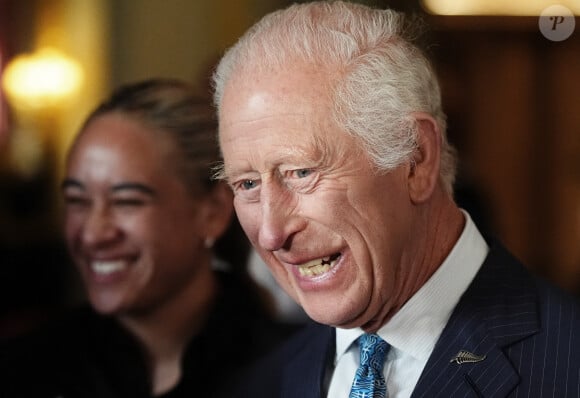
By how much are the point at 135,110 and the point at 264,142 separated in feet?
1.79

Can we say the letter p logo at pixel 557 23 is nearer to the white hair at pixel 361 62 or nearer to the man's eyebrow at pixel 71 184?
the white hair at pixel 361 62

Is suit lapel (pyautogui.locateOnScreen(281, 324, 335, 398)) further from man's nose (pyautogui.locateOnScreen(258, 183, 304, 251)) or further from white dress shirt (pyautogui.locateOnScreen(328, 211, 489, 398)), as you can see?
man's nose (pyautogui.locateOnScreen(258, 183, 304, 251))

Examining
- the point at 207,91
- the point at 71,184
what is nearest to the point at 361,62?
the point at 207,91

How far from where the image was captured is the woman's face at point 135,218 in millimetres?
1688

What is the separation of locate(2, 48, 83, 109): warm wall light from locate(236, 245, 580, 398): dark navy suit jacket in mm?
872

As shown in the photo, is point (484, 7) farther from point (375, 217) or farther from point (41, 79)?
point (41, 79)

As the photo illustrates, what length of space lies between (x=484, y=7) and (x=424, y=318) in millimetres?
638

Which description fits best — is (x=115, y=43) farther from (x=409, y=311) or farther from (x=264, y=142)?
(x=409, y=311)

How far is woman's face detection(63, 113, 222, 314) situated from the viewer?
169 centimetres

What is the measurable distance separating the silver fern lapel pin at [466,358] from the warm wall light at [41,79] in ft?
3.29

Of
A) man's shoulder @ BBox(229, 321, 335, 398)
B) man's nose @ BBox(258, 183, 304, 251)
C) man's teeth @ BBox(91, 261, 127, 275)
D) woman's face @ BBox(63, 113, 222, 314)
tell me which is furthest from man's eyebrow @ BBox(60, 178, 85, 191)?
man's nose @ BBox(258, 183, 304, 251)

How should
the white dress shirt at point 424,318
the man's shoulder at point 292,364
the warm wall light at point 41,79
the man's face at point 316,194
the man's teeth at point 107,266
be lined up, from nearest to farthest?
the man's face at point 316,194, the white dress shirt at point 424,318, the man's shoulder at point 292,364, the man's teeth at point 107,266, the warm wall light at point 41,79

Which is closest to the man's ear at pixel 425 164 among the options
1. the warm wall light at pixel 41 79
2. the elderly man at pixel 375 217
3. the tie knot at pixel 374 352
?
the elderly man at pixel 375 217

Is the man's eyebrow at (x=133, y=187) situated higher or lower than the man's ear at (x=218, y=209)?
higher
